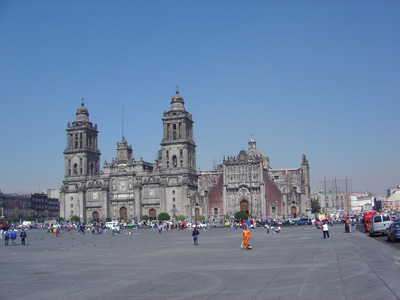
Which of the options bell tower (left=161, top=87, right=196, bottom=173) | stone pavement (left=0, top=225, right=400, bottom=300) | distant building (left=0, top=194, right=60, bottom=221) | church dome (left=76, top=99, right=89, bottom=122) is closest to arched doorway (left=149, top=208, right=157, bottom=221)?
bell tower (left=161, top=87, right=196, bottom=173)

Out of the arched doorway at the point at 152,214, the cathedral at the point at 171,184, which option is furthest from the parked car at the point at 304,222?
the arched doorway at the point at 152,214

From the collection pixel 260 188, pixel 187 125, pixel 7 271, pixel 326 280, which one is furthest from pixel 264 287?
pixel 187 125

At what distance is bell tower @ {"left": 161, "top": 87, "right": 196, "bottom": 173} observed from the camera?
Result: 9762 centimetres

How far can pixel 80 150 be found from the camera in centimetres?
10575

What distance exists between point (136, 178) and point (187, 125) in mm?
15508

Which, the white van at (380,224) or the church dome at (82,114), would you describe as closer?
the white van at (380,224)

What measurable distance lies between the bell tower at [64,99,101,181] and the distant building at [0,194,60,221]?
37.1 meters

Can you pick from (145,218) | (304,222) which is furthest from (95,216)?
(304,222)

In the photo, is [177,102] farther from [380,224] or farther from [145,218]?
[380,224]

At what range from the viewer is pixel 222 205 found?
9700 centimetres

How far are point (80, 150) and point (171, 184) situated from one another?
75.1 ft

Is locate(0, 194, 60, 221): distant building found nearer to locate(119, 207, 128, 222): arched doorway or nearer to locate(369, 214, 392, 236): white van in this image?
locate(119, 207, 128, 222): arched doorway

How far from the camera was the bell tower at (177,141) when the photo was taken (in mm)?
97625

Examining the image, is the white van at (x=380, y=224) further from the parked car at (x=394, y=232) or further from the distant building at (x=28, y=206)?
the distant building at (x=28, y=206)
